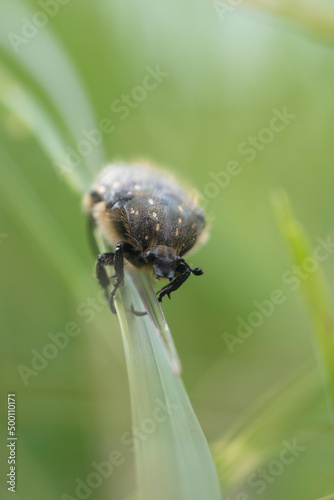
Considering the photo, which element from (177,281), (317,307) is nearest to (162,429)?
(317,307)

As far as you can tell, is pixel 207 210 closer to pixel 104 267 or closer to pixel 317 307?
pixel 104 267

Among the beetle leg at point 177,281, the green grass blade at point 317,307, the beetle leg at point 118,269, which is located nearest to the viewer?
the green grass blade at point 317,307

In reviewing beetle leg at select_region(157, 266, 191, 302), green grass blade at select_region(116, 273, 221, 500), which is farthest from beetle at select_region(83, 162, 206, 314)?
green grass blade at select_region(116, 273, 221, 500)

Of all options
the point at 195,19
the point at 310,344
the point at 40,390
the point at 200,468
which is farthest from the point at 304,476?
the point at 195,19

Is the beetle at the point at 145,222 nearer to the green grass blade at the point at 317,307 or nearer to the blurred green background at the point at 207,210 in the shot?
the blurred green background at the point at 207,210

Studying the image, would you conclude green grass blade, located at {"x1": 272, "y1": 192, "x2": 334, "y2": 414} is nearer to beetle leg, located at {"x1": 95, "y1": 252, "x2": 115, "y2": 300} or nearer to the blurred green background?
the blurred green background

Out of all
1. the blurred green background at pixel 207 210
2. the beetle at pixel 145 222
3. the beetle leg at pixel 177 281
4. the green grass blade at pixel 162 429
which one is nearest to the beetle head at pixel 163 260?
the beetle at pixel 145 222

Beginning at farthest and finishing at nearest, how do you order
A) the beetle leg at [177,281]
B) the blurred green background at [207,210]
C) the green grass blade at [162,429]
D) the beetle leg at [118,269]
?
the blurred green background at [207,210] < the beetle leg at [177,281] < the beetle leg at [118,269] < the green grass blade at [162,429]
